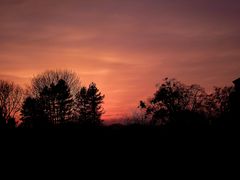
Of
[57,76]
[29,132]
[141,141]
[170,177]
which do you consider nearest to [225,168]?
[170,177]

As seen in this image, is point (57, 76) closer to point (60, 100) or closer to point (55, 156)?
point (60, 100)

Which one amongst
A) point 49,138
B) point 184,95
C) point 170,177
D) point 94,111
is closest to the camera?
point 170,177

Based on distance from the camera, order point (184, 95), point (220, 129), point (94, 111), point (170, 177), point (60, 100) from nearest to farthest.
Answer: point (170, 177) < point (220, 129) < point (184, 95) < point (60, 100) < point (94, 111)

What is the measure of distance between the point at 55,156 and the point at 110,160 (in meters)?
2.91

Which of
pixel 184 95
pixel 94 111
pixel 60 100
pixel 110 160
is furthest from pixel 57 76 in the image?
pixel 110 160

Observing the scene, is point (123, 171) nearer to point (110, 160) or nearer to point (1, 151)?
point (110, 160)

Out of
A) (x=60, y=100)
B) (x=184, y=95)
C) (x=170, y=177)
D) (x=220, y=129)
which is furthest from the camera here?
(x=60, y=100)

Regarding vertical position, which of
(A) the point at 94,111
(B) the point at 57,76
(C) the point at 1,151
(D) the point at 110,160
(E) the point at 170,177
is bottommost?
(E) the point at 170,177

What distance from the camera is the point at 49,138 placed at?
1417 cm

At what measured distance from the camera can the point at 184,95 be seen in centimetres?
5612

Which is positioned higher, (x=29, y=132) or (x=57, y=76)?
(x=57, y=76)

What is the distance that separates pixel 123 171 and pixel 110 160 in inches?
45.9

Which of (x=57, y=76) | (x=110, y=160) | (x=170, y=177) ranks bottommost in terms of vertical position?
(x=170, y=177)

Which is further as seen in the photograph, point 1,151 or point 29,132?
point 29,132
